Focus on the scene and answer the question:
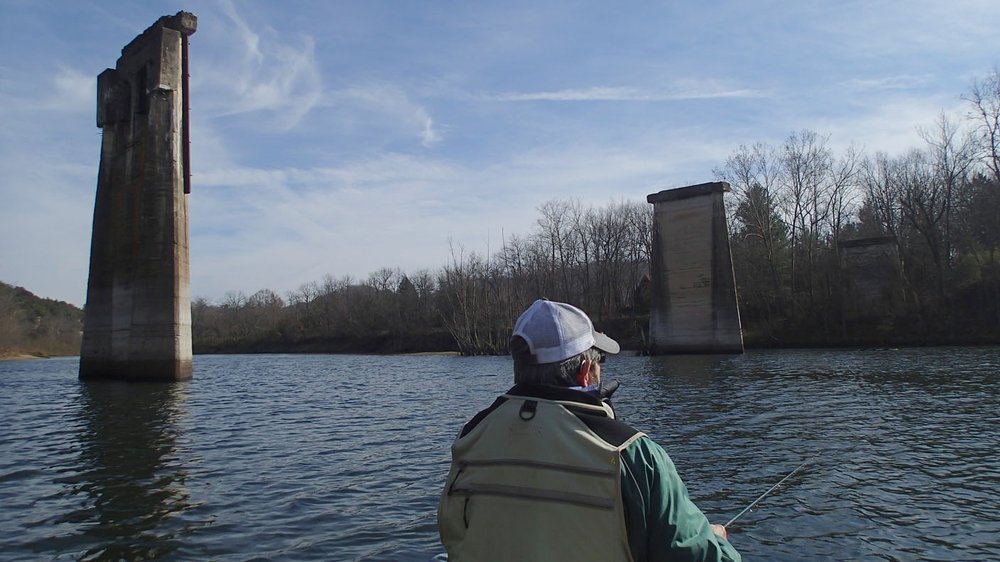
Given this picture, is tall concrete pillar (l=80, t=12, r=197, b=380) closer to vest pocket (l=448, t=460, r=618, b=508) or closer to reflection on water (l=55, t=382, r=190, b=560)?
reflection on water (l=55, t=382, r=190, b=560)

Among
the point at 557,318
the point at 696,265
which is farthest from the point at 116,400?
the point at 696,265

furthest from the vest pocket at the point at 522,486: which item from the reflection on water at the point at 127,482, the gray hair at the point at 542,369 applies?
the reflection on water at the point at 127,482

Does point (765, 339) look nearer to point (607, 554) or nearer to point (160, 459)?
point (160, 459)

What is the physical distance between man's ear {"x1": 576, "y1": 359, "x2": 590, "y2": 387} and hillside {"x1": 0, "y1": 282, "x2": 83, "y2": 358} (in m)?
94.3

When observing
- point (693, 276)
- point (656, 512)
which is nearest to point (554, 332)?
point (656, 512)

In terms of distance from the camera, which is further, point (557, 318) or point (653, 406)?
point (653, 406)

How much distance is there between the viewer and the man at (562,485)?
239 cm

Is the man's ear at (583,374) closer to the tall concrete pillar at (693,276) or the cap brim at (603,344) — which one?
the cap brim at (603,344)

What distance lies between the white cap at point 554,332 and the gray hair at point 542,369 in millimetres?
21

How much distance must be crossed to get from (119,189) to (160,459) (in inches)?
1015

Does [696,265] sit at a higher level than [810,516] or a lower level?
higher

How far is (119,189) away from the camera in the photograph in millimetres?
34438

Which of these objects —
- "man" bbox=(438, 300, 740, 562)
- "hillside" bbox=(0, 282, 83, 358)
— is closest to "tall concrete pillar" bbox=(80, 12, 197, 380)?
"man" bbox=(438, 300, 740, 562)

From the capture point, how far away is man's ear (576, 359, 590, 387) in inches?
109
